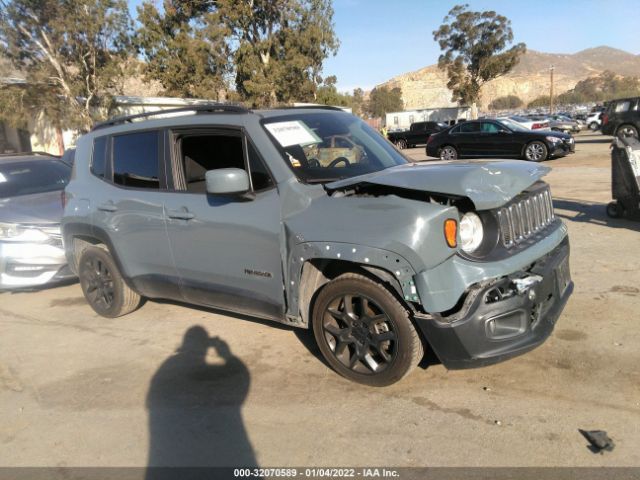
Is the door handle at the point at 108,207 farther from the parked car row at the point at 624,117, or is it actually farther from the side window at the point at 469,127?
the parked car row at the point at 624,117

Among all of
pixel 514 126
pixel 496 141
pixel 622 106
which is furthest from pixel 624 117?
pixel 496 141

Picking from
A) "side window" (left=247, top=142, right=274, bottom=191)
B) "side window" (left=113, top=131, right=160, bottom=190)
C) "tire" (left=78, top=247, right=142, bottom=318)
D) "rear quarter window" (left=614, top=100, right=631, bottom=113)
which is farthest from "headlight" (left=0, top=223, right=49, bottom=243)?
"rear quarter window" (left=614, top=100, right=631, bottom=113)

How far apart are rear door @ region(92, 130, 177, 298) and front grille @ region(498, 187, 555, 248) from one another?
8.69 feet

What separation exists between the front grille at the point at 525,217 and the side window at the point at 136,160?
2.77 metres

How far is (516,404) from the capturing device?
3.13 m

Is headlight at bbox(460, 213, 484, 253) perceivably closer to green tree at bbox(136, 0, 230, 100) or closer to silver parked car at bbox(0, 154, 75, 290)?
silver parked car at bbox(0, 154, 75, 290)

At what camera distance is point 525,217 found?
11.5 ft

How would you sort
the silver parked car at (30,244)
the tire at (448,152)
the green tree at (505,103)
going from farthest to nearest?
the green tree at (505,103)
the tire at (448,152)
the silver parked car at (30,244)

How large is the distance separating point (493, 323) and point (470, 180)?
0.85 m

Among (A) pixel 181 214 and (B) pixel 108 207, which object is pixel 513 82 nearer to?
(B) pixel 108 207

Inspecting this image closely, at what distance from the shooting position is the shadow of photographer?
2885 mm

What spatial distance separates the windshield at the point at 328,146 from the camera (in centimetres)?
364

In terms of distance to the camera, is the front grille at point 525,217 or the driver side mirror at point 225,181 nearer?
the front grille at point 525,217

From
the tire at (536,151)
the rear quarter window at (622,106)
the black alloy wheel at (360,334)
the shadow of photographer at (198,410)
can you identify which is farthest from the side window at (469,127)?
the black alloy wheel at (360,334)
